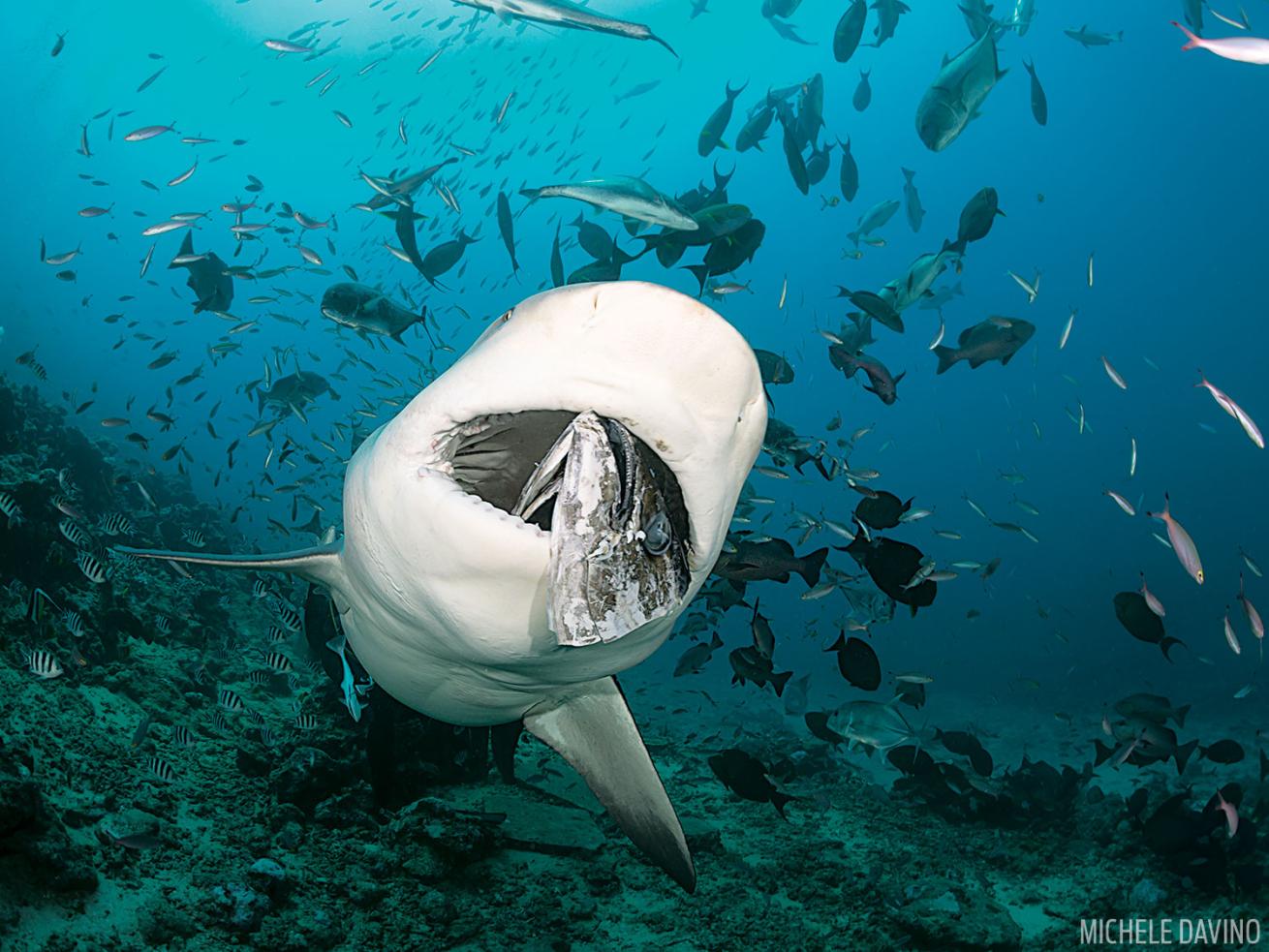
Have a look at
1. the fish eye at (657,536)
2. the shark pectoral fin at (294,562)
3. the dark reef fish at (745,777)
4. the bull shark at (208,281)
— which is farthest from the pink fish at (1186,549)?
the bull shark at (208,281)

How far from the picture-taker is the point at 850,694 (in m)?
27.0

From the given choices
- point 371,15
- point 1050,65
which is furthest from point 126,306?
point 1050,65

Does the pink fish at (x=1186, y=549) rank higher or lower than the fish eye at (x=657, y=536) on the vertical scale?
lower

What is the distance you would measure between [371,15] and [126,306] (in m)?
113

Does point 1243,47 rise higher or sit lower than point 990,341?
higher

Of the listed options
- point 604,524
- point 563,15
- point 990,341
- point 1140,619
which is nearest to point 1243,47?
point 563,15

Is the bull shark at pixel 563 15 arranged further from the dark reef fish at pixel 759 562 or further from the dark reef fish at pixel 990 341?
the dark reef fish at pixel 990 341

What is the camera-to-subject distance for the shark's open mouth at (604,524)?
1500 millimetres

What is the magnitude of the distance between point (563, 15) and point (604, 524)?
3461mm

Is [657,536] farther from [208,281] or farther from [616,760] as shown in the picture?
[208,281]

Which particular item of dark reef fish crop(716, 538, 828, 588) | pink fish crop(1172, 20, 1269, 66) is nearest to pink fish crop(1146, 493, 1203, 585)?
dark reef fish crop(716, 538, 828, 588)

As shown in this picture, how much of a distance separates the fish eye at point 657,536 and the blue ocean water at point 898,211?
28.2m

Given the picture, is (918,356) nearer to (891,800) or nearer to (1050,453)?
(1050,453)

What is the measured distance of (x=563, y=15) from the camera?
3.64m
